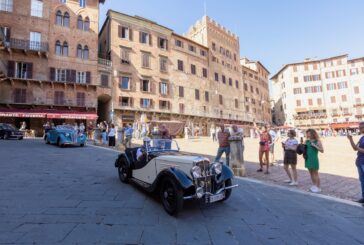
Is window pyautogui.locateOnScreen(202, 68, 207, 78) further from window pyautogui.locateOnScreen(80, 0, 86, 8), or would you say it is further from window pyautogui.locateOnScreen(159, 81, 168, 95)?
window pyautogui.locateOnScreen(80, 0, 86, 8)

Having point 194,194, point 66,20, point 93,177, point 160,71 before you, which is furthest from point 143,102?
point 194,194

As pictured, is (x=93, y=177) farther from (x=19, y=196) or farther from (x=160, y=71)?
(x=160, y=71)

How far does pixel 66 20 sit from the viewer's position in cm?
2700

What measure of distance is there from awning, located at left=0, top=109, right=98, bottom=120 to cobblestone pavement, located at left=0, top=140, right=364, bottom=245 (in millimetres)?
21174

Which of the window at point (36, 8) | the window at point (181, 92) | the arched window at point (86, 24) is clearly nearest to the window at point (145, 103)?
the window at point (181, 92)

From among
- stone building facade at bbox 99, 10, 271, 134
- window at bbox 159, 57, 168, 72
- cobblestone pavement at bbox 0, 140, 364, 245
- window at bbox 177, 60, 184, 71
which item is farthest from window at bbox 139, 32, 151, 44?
cobblestone pavement at bbox 0, 140, 364, 245

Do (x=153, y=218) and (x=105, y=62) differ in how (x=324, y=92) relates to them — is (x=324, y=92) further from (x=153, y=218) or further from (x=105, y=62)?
(x=153, y=218)

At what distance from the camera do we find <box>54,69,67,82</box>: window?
25.6m

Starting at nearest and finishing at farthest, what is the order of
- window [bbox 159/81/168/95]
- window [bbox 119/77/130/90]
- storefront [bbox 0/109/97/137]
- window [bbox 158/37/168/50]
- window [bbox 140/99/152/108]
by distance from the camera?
storefront [bbox 0/109/97/137]
window [bbox 119/77/130/90]
window [bbox 140/99/152/108]
window [bbox 159/81/168/95]
window [bbox 158/37/168/50]

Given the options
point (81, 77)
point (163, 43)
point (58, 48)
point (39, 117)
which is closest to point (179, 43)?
point (163, 43)

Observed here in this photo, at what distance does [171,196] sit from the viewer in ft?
12.4

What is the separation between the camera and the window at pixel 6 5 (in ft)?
80.2

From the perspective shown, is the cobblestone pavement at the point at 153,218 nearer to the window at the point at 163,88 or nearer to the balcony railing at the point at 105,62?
the balcony railing at the point at 105,62

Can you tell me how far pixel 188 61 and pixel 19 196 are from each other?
35.2 meters
